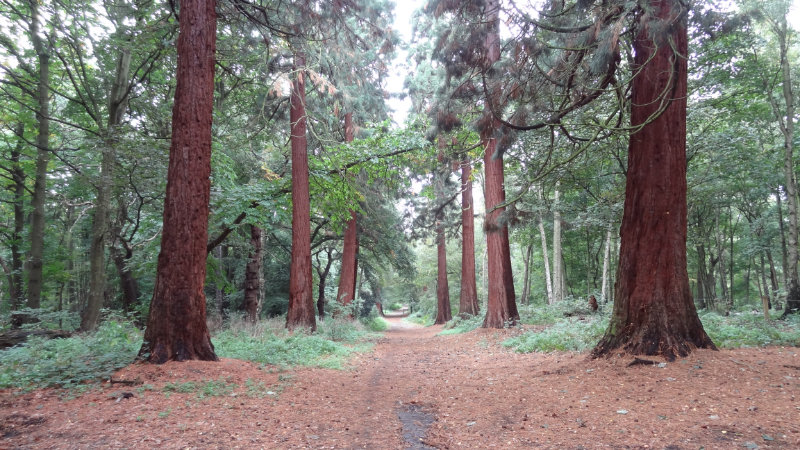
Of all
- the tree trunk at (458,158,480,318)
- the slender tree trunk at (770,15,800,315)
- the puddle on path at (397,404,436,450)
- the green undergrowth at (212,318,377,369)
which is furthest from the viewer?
the tree trunk at (458,158,480,318)

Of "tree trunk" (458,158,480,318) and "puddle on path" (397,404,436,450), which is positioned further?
"tree trunk" (458,158,480,318)

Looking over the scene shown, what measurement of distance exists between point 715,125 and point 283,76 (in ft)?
40.0

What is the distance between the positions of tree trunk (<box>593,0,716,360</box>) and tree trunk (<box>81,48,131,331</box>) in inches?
409

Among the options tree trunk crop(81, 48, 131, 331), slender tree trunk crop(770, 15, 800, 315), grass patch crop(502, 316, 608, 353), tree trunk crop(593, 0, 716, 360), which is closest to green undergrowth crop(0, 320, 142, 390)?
tree trunk crop(81, 48, 131, 331)

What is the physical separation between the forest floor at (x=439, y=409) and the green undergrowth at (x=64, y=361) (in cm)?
32

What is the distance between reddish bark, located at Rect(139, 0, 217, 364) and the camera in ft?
16.6

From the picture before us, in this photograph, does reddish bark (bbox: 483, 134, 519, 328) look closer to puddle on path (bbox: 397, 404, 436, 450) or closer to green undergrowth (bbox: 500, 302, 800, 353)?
green undergrowth (bbox: 500, 302, 800, 353)

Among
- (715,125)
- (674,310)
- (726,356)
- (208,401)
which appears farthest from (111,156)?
(715,125)

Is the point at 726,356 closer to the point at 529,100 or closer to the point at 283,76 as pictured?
the point at 529,100

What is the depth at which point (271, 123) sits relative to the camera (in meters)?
11.5

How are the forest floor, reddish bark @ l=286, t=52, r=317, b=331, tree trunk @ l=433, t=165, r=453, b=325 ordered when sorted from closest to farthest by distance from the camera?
the forest floor < reddish bark @ l=286, t=52, r=317, b=331 < tree trunk @ l=433, t=165, r=453, b=325

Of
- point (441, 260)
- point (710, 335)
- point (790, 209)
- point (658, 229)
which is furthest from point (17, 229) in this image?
point (790, 209)

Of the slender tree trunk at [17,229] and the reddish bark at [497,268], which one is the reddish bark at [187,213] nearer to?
the reddish bark at [497,268]

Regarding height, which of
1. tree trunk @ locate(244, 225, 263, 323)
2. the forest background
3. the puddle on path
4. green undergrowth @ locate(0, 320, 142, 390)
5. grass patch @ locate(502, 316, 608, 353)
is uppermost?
the forest background
